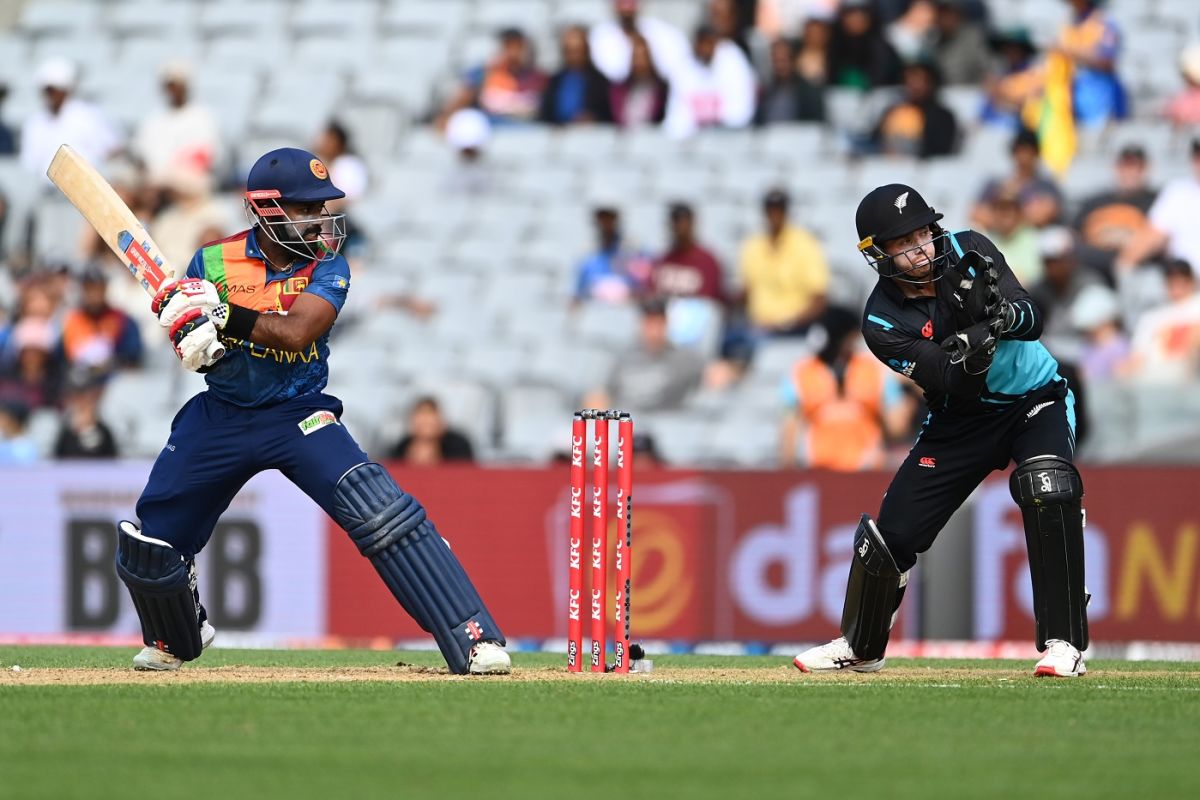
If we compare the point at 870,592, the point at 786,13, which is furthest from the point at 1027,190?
the point at 870,592

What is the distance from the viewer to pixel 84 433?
13617mm

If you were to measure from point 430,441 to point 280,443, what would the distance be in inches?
207

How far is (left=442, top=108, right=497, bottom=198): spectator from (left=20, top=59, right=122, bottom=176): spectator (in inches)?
111

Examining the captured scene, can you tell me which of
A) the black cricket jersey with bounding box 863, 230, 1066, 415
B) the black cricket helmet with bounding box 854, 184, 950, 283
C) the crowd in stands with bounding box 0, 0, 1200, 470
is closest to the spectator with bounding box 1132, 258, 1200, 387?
the crowd in stands with bounding box 0, 0, 1200, 470

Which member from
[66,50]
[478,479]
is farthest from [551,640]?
[66,50]

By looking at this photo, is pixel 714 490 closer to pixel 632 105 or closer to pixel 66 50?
pixel 632 105

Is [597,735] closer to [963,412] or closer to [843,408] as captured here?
[963,412]

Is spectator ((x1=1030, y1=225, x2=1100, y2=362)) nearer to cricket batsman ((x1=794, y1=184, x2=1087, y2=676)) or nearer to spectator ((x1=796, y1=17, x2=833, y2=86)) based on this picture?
spectator ((x1=796, y1=17, x2=833, y2=86))

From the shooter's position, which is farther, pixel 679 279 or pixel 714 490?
pixel 679 279

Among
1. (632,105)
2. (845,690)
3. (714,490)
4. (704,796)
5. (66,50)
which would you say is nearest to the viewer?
(704,796)

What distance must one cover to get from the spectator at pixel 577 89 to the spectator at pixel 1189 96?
4197 mm

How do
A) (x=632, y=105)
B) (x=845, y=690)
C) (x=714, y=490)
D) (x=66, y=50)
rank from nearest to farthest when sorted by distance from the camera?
(x=845, y=690)
(x=714, y=490)
(x=632, y=105)
(x=66, y=50)

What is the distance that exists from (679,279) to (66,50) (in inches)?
272

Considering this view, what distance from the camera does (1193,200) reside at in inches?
541
